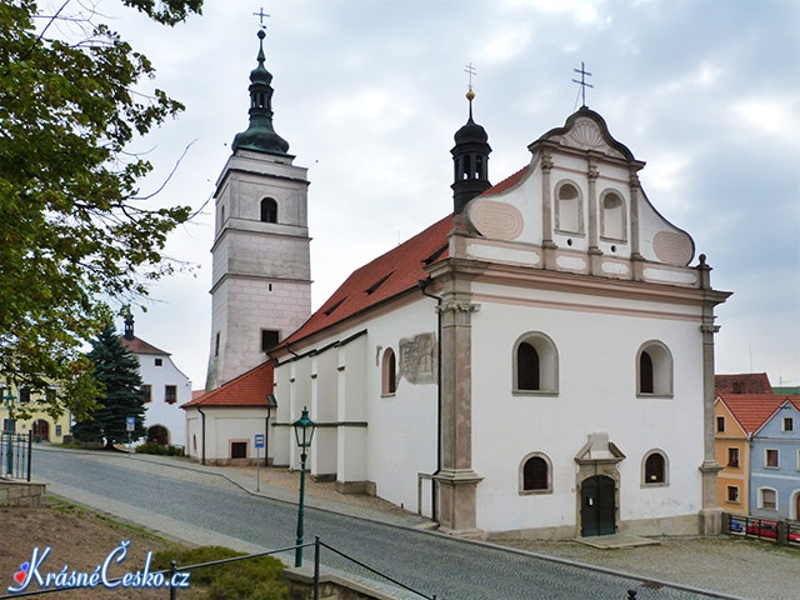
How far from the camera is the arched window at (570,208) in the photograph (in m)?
20.1

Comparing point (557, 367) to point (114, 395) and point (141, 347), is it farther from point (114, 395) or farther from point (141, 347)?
point (141, 347)

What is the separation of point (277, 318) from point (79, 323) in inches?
1082

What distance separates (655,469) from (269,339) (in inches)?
831

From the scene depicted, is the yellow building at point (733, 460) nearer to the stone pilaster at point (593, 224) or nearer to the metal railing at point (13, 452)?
the stone pilaster at point (593, 224)

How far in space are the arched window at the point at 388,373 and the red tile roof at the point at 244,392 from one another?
39.5 ft

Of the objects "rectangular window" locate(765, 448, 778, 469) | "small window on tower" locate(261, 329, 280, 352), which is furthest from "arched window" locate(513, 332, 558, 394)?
"rectangular window" locate(765, 448, 778, 469)

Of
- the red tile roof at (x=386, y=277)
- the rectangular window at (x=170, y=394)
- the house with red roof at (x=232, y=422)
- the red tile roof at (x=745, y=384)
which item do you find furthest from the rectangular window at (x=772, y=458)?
the rectangular window at (x=170, y=394)

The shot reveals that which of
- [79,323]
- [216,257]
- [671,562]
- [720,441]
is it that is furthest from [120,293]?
[720,441]

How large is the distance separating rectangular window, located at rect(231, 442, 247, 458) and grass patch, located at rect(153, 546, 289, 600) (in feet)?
72.8

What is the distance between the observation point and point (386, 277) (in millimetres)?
25891

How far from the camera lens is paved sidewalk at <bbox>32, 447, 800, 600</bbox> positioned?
13.8 metres

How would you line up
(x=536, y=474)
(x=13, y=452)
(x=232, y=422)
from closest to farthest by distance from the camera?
(x=13, y=452)
(x=536, y=474)
(x=232, y=422)

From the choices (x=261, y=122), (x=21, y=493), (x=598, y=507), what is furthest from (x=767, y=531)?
(x=261, y=122)

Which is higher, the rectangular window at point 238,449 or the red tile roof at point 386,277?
the red tile roof at point 386,277
